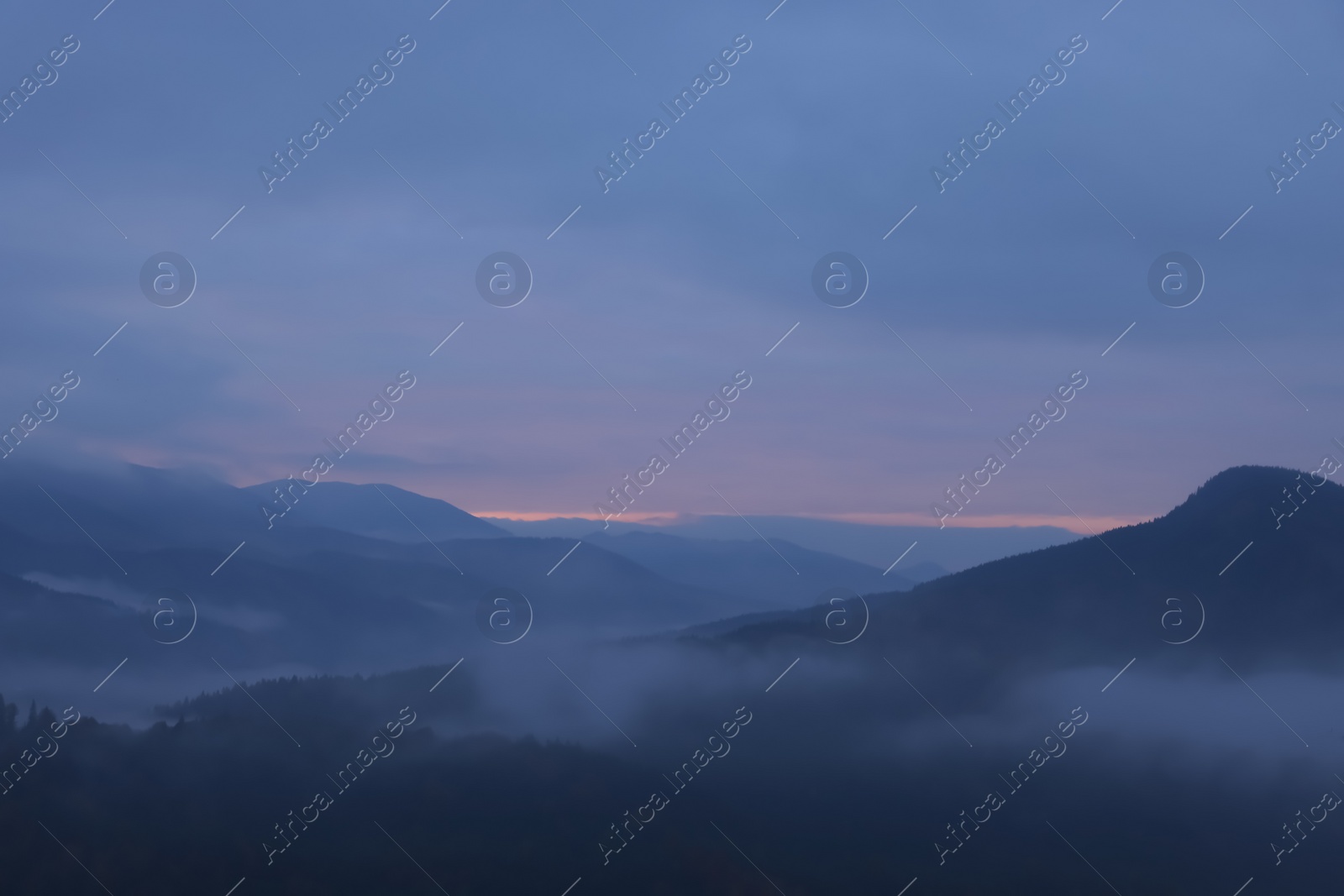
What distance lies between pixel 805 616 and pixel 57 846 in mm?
92937

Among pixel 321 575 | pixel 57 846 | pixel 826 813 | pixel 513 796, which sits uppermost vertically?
pixel 321 575

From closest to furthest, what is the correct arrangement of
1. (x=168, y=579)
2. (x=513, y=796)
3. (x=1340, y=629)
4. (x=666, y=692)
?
(x=513, y=796), (x=666, y=692), (x=1340, y=629), (x=168, y=579)

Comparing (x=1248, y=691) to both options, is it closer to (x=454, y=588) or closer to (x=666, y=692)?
(x=666, y=692)

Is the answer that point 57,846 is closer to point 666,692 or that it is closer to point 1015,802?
point 666,692

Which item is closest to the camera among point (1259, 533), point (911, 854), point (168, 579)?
point (911, 854)

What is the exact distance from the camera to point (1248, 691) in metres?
130

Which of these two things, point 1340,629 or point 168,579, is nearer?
point 1340,629

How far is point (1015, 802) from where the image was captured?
359 ft

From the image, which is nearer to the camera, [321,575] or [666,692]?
[666,692]

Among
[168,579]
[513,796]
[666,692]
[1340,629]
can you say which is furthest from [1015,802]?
[168,579]

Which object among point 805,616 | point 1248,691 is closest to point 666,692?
point 805,616

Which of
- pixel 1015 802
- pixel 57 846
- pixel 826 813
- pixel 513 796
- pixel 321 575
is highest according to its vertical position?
pixel 321 575

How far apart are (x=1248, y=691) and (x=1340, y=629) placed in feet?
94.2

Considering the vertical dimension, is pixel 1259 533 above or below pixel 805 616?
below
